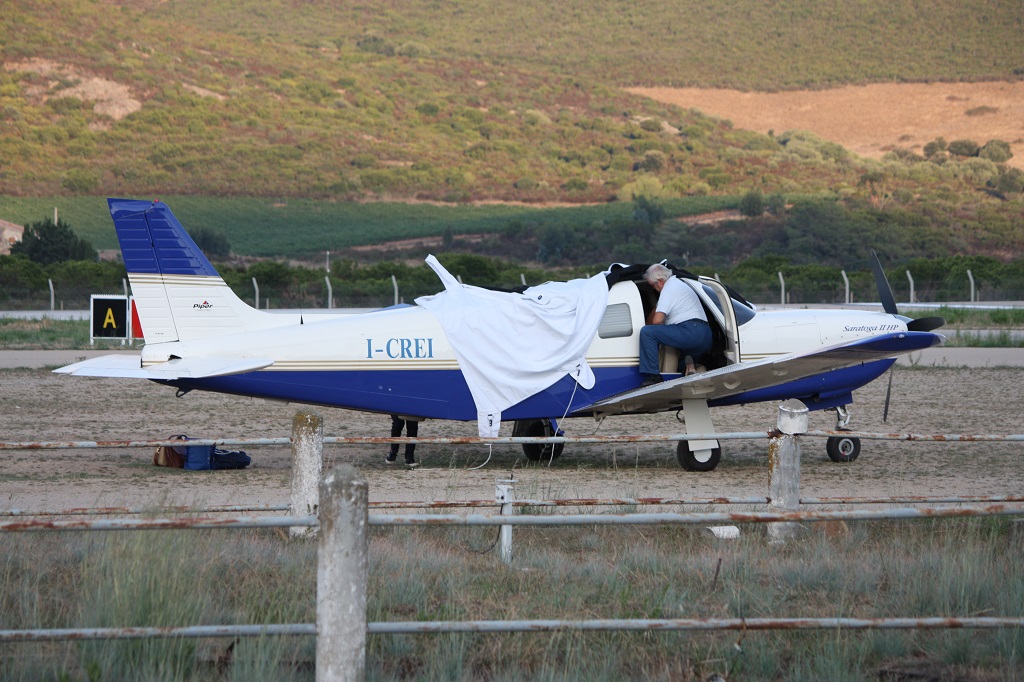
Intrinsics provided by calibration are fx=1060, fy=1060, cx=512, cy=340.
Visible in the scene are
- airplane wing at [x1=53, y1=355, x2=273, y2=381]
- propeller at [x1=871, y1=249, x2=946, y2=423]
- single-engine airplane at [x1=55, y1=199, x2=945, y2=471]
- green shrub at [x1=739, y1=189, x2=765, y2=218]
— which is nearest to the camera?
airplane wing at [x1=53, y1=355, x2=273, y2=381]

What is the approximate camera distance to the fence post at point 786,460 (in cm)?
755

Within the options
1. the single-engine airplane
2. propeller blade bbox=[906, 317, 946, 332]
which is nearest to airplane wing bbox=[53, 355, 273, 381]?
the single-engine airplane

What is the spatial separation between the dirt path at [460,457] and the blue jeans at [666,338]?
125 centimetres

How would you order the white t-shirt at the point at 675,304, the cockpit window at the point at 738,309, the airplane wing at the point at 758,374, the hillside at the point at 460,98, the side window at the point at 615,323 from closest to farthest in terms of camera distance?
1. the airplane wing at the point at 758,374
2. the white t-shirt at the point at 675,304
3. the side window at the point at 615,323
4. the cockpit window at the point at 738,309
5. the hillside at the point at 460,98

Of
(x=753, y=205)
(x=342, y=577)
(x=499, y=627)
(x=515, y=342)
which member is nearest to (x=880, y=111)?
(x=753, y=205)

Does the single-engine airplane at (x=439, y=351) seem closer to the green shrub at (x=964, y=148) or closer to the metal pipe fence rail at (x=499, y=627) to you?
the metal pipe fence rail at (x=499, y=627)

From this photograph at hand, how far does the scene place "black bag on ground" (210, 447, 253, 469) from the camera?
475 inches

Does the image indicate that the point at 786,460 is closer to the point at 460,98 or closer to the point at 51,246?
the point at 51,246

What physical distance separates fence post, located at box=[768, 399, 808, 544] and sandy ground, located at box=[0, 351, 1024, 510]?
7.61ft

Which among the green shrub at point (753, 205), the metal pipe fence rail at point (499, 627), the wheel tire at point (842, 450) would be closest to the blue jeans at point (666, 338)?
the wheel tire at point (842, 450)

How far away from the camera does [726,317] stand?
484 inches

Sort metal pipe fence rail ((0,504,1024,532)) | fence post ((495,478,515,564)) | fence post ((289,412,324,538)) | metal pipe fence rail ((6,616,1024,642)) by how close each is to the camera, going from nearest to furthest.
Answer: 1. metal pipe fence rail ((6,616,1024,642))
2. metal pipe fence rail ((0,504,1024,532))
3. fence post ((495,478,515,564))
4. fence post ((289,412,324,538))

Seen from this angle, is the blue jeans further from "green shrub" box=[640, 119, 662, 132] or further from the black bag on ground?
"green shrub" box=[640, 119, 662, 132]

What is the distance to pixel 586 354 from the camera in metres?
11.8
